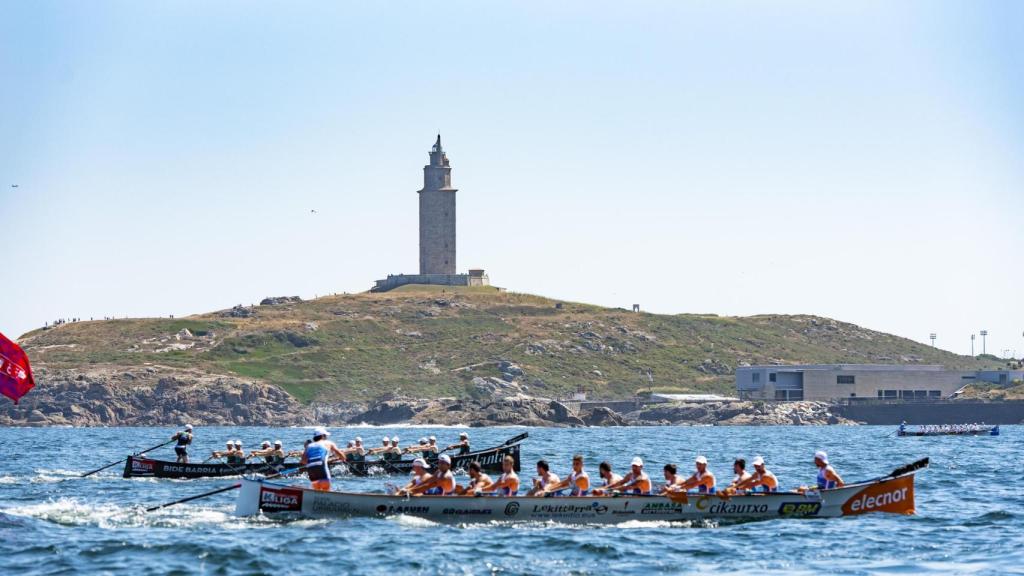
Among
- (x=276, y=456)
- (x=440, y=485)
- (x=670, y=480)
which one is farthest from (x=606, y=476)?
(x=276, y=456)

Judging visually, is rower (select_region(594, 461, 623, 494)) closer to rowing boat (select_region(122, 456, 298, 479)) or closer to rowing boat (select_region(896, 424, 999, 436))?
rowing boat (select_region(122, 456, 298, 479))

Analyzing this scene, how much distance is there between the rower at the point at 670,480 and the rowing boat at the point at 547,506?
1.25ft

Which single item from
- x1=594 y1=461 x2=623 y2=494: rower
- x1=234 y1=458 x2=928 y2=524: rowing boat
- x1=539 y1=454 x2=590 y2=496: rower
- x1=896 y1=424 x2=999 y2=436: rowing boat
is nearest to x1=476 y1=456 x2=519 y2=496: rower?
x1=234 y1=458 x2=928 y2=524: rowing boat

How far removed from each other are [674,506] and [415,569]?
10.4 metres

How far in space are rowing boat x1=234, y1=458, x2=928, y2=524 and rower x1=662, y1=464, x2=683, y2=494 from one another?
38 cm

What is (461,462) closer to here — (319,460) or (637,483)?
(637,483)

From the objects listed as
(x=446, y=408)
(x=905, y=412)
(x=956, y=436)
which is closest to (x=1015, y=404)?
(x=905, y=412)

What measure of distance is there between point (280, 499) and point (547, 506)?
7.66 m

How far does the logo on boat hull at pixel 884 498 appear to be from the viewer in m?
41.1

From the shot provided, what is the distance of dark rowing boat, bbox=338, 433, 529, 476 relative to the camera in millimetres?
59844

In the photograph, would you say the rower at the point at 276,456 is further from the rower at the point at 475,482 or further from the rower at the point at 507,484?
the rower at the point at 507,484

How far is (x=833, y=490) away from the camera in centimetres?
4069

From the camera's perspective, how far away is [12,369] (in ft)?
145

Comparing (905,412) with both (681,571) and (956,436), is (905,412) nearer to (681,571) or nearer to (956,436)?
(956,436)
